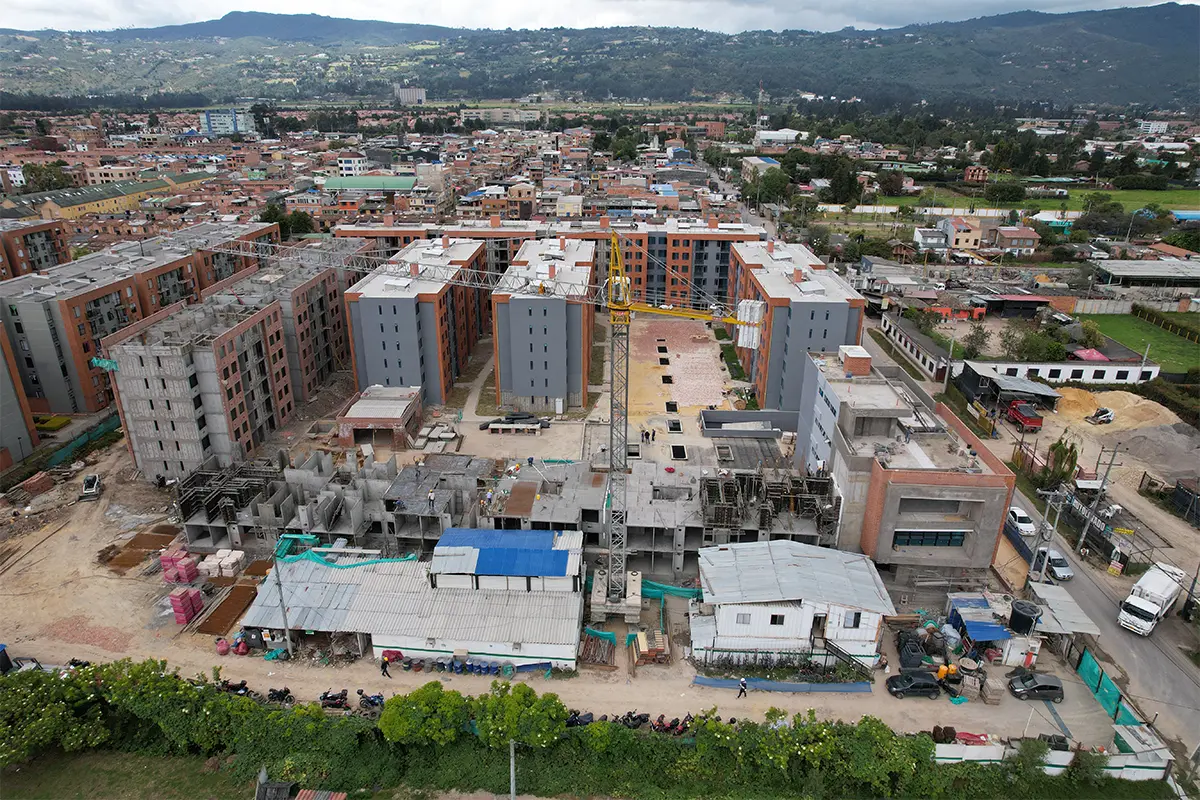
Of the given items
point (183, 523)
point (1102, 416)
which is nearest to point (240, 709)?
point (183, 523)

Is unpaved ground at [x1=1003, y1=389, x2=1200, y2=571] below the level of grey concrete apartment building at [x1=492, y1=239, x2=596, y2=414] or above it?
below

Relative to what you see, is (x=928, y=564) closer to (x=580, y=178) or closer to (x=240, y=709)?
(x=240, y=709)

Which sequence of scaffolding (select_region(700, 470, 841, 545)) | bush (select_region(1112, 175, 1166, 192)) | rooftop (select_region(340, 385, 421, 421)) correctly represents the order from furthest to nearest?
bush (select_region(1112, 175, 1166, 192))
rooftop (select_region(340, 385, 421, 421))
scaffolding (select_region(700, 470, 841, 545))

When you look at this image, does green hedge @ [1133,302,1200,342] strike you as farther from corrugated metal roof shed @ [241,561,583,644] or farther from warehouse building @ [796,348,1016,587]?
corrugated metal roof shed @ [241,561,583,644]

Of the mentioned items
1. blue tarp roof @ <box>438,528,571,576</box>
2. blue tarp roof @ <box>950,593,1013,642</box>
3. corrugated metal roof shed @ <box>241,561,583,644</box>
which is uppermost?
blue tarp roof @ <box>438,528,571,576</box>

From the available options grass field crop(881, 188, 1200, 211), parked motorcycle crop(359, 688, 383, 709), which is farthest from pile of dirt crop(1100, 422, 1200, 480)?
grass field crop(881, 188, 1200, 211)

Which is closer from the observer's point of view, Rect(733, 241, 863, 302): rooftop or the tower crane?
the tower crane
